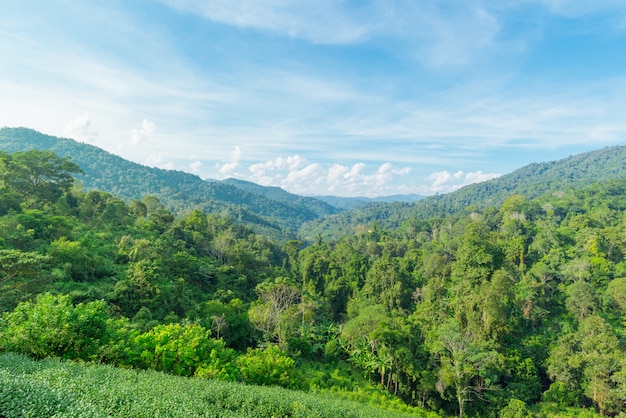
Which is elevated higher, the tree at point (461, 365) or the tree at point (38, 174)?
the tree at point (38, 174)

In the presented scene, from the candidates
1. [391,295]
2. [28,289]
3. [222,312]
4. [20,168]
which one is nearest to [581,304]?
[391,295]

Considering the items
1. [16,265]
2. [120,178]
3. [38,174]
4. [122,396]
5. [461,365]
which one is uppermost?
[120,178]

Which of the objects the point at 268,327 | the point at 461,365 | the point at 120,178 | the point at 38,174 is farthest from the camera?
the point at 120,178

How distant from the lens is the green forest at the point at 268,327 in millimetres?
9945

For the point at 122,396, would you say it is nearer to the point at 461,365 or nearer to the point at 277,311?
the point at 277,311

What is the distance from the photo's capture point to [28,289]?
14109 mm

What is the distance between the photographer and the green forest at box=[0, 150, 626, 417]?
995cm

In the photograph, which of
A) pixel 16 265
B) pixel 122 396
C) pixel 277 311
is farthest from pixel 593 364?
pixel 16 265

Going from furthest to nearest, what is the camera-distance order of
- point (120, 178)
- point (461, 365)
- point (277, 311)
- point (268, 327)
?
point (120, 178) < point (277, 311) < point (268, 327) < point (461, 365)

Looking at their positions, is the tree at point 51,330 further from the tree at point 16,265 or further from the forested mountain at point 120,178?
the forested mountain at point 120,178

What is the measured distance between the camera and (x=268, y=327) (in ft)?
83.4

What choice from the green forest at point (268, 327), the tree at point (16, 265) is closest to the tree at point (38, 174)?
the green forest at point (268, 327)

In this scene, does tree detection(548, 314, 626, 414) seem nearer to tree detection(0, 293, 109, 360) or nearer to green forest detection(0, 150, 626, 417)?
green forest detection(0, 150, 626, 417)

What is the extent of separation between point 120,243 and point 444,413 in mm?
30748
